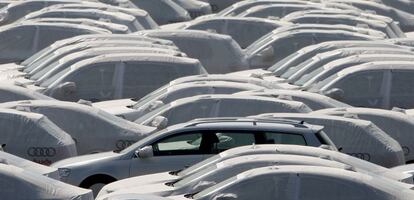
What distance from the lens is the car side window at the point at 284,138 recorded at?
59.7 feet

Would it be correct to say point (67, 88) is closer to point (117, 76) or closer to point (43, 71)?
point (117, 76)

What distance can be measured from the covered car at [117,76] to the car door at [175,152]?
5508 mm

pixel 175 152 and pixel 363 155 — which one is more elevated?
pixel 175 152

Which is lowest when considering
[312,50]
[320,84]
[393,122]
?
[312,50]

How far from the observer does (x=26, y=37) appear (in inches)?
1112

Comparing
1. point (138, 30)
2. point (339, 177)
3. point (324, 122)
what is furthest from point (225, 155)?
point (138, 30)

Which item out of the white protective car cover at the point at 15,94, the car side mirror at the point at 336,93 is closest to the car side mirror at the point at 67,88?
the white protective car cover at the point at 15,94

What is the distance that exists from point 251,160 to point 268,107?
4.88 meters

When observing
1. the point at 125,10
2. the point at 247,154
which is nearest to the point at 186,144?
the point at 247,154

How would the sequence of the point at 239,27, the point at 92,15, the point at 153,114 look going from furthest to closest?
the point at 239,27 → the point at 92,15 → the point at 153,114

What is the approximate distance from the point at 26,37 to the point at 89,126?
819 centimetres

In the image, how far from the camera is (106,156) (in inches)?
725

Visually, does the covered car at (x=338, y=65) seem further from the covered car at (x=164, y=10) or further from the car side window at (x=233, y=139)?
the covered car at (x=164, y=10)

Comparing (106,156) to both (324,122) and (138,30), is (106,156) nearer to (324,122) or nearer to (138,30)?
(324,122)
